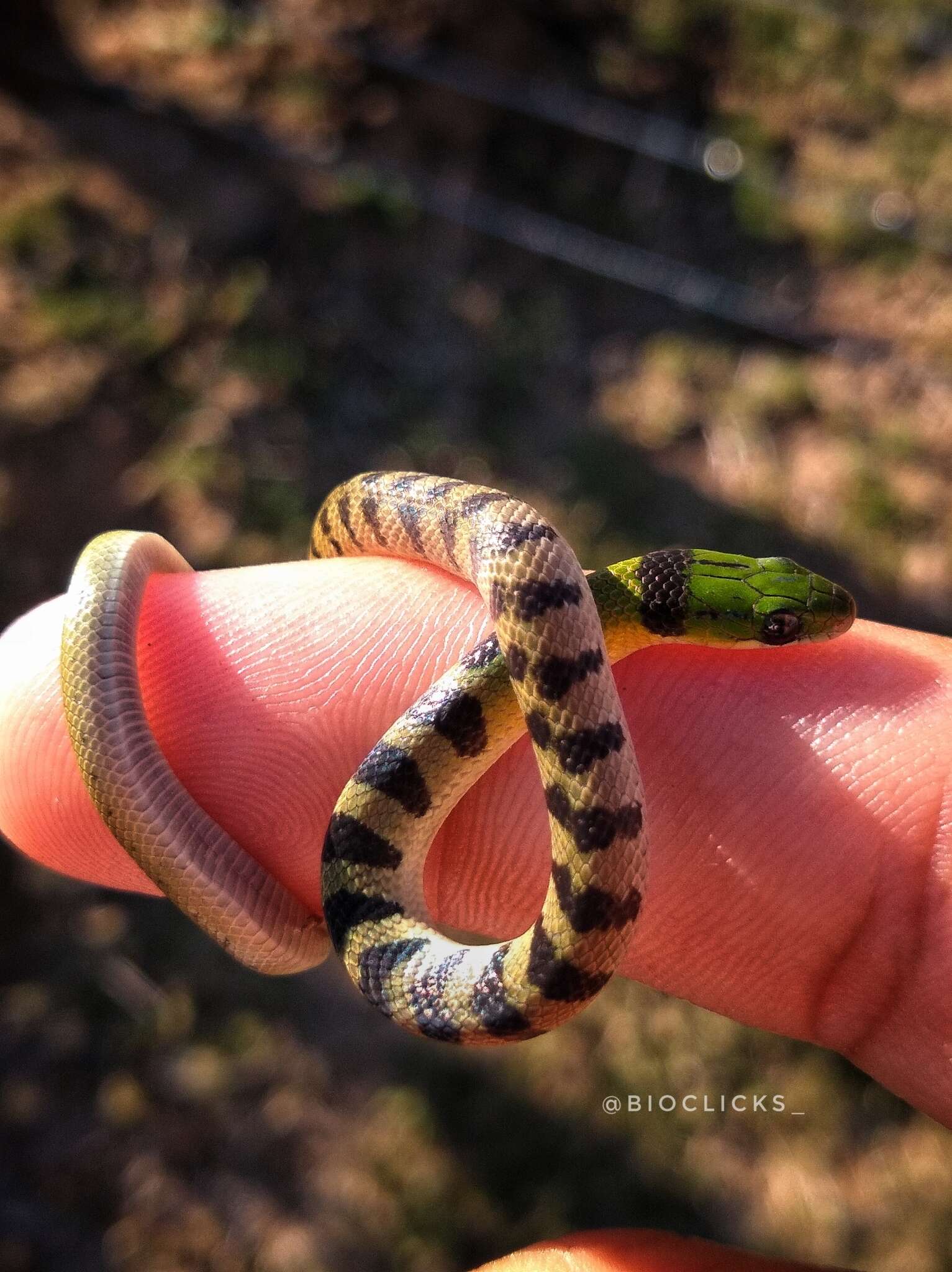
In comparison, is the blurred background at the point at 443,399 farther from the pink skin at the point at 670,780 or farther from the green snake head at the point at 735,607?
the green snake head at the point at 735,607

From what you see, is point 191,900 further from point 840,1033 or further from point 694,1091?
point 694,1091

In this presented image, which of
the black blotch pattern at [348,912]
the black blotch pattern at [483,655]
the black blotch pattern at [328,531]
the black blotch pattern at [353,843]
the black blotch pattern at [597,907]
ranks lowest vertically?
the black blotch pattern at [348,912]

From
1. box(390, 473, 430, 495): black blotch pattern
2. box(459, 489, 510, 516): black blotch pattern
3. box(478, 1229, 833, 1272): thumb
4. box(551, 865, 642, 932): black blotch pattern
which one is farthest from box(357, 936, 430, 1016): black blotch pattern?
box(390, 473, 430, 495): black blotch pattern

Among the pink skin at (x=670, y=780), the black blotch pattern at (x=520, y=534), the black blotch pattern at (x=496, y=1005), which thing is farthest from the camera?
the pink skin at (x=670, y=780)

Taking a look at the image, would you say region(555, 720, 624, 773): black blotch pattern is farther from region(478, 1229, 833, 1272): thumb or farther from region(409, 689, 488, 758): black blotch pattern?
region(478, 1229, 833, 1272): thumb

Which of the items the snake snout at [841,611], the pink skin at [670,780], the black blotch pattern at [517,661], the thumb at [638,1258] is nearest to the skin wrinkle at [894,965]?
the pink skin at [670,780]

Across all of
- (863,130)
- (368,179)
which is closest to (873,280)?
(863,130)
